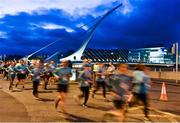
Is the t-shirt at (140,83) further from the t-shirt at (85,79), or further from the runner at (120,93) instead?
the t-shirt at (85,79)

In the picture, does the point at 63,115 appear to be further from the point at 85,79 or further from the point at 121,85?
the point at 121,85

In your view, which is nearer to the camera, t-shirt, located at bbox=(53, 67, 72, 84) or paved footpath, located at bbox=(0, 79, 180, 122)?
paved footpath, located at bbox=(0, 79, 180, 122)

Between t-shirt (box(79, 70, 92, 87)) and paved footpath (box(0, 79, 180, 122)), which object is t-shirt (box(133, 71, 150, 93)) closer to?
paved footpath (box(0, 79, 180, 122))

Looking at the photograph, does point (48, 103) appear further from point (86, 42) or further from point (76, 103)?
point (86, 42)

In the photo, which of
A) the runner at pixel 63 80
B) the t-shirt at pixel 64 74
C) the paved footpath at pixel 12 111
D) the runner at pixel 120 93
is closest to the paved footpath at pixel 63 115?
the paved footpath at pixel 12 111

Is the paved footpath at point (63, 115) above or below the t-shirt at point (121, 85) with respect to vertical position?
below

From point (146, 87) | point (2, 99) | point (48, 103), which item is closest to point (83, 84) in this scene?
point (48, 103)

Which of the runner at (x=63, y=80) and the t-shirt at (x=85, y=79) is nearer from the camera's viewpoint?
the runner at (x=63, y=80)

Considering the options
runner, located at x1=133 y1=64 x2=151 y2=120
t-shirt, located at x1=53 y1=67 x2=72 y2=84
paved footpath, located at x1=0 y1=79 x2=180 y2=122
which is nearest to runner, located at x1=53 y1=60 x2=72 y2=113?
t-shirt, located at x1=53 y1=67 x2=72 y2=84

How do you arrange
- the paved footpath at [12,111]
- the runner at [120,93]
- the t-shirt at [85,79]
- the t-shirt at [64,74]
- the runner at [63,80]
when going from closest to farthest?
the runner at [120,93], the paved footpath at [12,111], the runner at [63,80], the t-shirt at [64,74], the t-shirt at [85,79]

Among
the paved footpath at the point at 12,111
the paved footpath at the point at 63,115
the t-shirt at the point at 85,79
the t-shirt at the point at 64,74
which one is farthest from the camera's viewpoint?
the t-shirt at the point at 85,79

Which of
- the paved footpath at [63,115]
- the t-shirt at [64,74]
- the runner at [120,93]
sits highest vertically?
the t-shirt at [64,74]

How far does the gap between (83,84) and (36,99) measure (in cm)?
383

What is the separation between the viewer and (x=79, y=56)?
8738 cm
